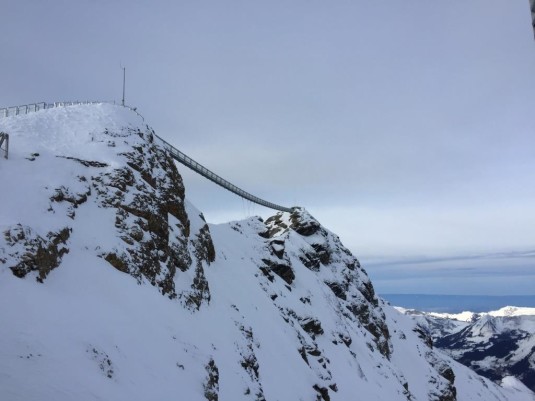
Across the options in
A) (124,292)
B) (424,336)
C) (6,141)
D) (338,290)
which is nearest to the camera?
(124,292)

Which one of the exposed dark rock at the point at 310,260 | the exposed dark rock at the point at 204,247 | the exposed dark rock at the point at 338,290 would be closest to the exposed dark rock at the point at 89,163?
the exposed dark rock at the point at 204,247

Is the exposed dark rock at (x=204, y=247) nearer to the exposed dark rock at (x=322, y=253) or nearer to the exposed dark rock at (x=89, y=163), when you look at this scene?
the exposed dark rock at (x=89, y=163)

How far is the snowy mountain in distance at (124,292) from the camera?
14.7m

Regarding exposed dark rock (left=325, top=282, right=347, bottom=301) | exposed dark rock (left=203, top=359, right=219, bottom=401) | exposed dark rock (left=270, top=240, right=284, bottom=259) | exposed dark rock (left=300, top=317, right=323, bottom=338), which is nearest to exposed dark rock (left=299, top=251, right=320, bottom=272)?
exposed dark rock (left=325, top=282, right=347, bottom=301)

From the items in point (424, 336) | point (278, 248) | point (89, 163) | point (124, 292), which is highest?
point (278, 248)

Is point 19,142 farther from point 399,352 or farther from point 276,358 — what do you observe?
point 399,352

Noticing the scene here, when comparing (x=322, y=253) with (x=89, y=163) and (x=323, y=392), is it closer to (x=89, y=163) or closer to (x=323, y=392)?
(x=323, y=392)

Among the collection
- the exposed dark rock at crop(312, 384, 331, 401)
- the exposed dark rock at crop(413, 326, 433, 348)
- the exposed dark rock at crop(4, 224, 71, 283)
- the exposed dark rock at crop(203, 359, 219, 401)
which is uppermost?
the exposed dark rock at crop(4, 224, 71, 283)

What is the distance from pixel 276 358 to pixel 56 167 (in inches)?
937

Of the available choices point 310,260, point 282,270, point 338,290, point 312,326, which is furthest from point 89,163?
point 338,290

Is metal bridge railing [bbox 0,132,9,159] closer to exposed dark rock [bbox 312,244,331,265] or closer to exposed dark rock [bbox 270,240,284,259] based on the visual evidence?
exposed dark rock [bbox 270,240,284,259]

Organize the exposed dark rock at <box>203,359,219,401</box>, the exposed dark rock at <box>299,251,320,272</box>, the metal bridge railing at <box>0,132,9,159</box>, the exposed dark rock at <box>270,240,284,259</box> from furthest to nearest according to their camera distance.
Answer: the exposed dark rock at <box>299,251,320,272</box>
the exposed dark rock at <box>270,240,284,259</box>
the metal bridge railing at <box>0,132,9,159</box>
the exposed dark rock at <box>203,359,219,401</box>

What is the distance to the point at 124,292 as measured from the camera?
21172 mm

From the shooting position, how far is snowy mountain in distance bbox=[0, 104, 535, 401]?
14703mm
